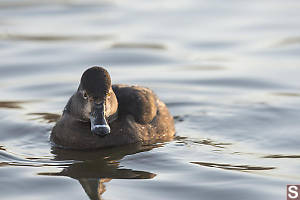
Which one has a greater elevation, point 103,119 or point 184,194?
point 103,119

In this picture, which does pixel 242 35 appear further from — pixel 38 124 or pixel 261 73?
pixel 38 124

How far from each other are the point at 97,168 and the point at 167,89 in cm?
443

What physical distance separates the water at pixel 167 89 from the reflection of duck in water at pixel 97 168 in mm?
14

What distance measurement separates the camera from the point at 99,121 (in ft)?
31.0

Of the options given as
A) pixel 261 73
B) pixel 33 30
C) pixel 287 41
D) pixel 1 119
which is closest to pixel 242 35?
pixel 287 41

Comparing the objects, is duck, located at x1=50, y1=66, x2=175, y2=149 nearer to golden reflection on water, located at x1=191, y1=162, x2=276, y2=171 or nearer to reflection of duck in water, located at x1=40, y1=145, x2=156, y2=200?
reflection of duck in water, located at x1=40, y1=145, x2=156, y2=200

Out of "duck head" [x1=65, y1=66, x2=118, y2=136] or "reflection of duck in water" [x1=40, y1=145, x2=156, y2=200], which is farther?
"duck head" [x1=65, y1=66, x2=118, y2=136]

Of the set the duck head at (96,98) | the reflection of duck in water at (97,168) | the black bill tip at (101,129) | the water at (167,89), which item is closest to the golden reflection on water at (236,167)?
the water at (167,89)

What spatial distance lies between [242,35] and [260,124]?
19.0 feet

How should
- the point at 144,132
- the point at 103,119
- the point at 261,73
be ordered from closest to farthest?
the point at 103,119 < the point at 144,132 < the point at 261,73

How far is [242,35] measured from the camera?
16781mm

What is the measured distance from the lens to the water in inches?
340

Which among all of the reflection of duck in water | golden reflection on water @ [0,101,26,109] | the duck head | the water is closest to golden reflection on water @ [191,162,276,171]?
the water

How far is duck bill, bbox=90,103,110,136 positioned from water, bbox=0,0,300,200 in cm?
41
